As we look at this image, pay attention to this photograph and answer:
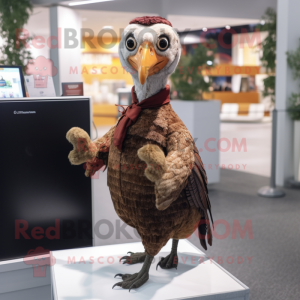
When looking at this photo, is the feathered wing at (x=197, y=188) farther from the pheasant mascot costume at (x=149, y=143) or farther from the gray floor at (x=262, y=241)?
the gray floor at (x=262, y=241)

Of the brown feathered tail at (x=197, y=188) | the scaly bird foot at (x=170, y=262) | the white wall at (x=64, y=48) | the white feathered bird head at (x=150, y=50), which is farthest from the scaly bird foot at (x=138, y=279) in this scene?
the white wall at (x=64, y=48)

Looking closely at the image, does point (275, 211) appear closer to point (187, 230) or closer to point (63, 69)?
point (187, 230)

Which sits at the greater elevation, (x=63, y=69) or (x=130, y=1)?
(x=130, y=1)

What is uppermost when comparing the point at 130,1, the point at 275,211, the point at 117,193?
the point at 130,1

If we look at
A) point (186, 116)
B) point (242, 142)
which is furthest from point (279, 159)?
point (242, 142)

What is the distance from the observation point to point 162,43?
1254 millimetres

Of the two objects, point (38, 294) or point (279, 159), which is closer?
point (38, 294)

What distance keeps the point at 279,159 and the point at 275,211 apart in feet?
3.55

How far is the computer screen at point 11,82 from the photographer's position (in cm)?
211

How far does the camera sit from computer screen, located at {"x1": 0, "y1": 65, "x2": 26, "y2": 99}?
211 cm

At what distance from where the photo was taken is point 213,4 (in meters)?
7.41

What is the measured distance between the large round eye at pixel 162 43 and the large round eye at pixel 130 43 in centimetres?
8

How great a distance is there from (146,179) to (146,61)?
378 millimetres

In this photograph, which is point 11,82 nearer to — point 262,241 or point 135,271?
point 135,271
